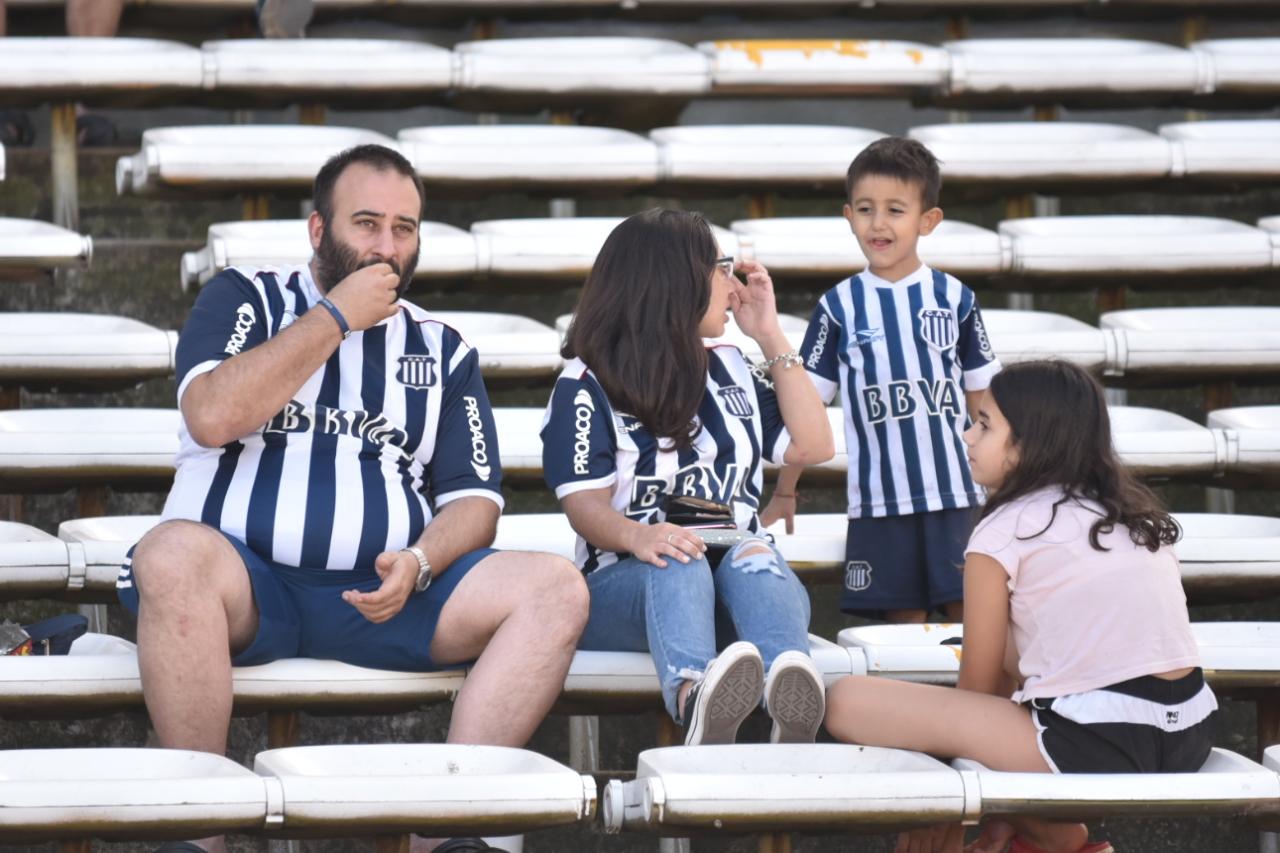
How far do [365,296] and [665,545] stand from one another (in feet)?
1.71

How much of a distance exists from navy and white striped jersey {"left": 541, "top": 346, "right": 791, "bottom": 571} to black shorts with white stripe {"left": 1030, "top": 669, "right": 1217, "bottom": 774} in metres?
0.58

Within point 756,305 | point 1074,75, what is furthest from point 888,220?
point 1074,75

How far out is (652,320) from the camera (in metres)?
2.57

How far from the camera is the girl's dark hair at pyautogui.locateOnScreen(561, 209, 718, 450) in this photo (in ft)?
8.32

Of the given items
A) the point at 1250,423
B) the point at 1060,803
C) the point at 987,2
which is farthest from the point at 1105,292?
the point at 1060,803

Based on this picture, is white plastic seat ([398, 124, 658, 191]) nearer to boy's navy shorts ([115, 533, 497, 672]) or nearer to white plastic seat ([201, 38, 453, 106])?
white plastic seat ([201, 38, 453, 106])

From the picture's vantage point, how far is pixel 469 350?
260cm

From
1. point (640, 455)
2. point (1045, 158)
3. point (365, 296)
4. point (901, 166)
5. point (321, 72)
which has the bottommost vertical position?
point (640, 455)

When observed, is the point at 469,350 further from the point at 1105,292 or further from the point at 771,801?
the point at 1105,292

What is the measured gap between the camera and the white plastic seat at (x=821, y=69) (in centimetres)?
444

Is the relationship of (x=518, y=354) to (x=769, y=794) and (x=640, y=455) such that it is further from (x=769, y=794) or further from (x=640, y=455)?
(x=769, y=794)

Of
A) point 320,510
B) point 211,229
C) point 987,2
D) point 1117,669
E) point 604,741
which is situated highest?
point 987,2

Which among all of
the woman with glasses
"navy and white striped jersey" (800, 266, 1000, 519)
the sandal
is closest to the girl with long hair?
the woman with glasses

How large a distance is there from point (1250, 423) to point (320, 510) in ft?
5.78
